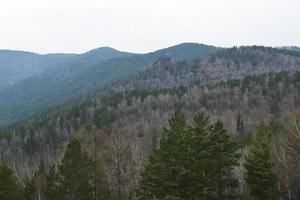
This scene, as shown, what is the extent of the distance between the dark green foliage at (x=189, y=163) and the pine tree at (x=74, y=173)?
1065cm

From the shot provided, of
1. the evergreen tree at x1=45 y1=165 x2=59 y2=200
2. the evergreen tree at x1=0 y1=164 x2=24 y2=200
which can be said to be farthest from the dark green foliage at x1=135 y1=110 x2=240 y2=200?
the evergreen tree at x1=0 y1=164 x2=24 y2=200

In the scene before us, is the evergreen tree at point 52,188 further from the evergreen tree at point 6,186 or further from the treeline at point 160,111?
the treeline at point 160,111

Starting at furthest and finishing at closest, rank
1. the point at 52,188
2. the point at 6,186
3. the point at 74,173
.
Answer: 1. the point at 52,188
2. the point at 74,173
3. the point at 6,186

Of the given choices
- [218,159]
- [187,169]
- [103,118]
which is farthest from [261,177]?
[103,118]

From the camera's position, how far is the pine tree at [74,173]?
42094 millimetres

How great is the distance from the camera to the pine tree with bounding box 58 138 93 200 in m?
42.1

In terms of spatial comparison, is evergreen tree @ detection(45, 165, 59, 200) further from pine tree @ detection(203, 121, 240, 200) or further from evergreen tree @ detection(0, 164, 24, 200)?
pine tree @ detection(203, 121, 240, 200)

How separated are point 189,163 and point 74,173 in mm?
13934

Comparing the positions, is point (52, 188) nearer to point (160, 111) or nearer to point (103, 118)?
point (103, 118)

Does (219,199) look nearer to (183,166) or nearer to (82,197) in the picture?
(183,166)

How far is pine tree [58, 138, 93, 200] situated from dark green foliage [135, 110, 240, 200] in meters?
10.6

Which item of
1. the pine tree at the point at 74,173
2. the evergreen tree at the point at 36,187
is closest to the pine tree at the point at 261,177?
the pine tree at the point at 74,173

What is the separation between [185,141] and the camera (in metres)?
31.4

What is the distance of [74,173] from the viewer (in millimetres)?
42250
